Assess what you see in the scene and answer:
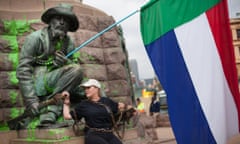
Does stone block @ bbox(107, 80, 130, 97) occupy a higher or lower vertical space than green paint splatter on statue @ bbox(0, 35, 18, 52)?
lower

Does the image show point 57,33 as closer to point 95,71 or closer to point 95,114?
point 95,114

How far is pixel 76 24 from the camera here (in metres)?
5.98

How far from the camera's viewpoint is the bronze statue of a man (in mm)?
5492

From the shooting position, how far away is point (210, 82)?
4262mm

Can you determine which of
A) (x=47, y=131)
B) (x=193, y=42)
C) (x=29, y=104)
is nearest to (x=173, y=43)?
(x=193, y=42)

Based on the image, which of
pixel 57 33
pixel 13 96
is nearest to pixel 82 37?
pixel 13 96

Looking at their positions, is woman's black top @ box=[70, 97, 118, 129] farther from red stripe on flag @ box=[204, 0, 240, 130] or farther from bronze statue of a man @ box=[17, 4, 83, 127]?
red stripe on flag @ box=[204, 0, 240, 130]

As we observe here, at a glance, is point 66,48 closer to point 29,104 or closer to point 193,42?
point 29,104

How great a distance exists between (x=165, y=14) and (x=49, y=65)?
7.85 feet

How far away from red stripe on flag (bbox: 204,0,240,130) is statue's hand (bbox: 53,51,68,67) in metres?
2.62

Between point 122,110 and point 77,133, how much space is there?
0.78 metres

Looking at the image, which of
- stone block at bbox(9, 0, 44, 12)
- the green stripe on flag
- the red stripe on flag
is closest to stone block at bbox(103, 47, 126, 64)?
stone block at bbox(9, 0, 44, 12)

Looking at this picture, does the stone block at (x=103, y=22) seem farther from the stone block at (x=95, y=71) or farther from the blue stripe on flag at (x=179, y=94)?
the blue stripe on flag at (x=179, y=94)

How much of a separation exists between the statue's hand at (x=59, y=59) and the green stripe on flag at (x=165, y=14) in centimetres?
161
